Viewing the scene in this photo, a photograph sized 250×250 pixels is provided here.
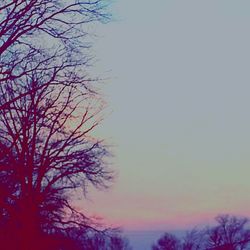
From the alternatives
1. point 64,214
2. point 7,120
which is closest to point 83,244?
point 64,214

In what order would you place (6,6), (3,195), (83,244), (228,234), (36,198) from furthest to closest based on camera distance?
(228,234), (83,244), (36,198), (3,195), (6,6)

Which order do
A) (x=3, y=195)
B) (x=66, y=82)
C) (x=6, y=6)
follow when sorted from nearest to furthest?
(x=6, y=6)
(x=66, y=82)
(x=3, y=195)

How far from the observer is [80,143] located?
29656 mm

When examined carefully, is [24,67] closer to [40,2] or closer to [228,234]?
[40,2]

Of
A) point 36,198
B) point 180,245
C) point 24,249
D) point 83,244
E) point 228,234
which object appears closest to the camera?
point 24,249

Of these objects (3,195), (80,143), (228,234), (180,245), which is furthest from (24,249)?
(180,245)

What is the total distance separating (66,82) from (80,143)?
11.1 m

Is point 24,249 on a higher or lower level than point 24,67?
lower

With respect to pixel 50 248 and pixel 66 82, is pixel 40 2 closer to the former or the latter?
pixel 66 82

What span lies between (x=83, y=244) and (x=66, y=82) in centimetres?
1173

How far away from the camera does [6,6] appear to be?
17.1 m

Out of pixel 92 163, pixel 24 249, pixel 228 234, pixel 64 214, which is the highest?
pixel 228 234

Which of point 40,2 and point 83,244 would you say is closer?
point 40,2

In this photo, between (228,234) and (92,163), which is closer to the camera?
(92,163)
